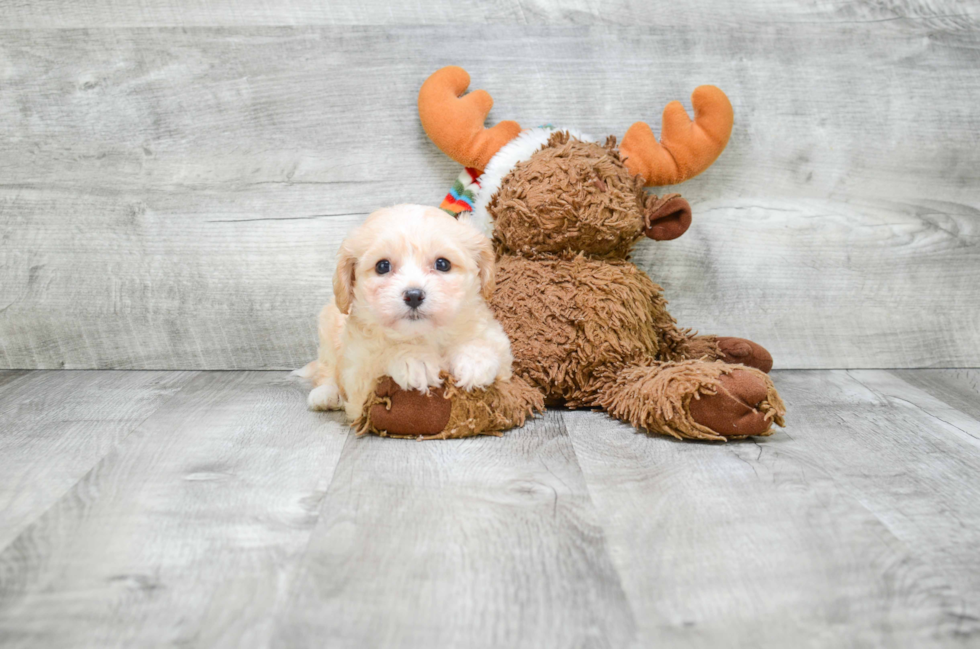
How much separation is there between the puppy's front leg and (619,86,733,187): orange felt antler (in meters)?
0.71

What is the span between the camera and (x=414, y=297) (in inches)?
49.4

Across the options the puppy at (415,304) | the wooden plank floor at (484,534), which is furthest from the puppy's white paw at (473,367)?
the wooden plank floor at (484,534)

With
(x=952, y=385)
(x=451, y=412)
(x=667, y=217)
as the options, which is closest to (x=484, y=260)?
(x=451, y=412)

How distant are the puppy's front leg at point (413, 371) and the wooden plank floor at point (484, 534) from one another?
0.37ft

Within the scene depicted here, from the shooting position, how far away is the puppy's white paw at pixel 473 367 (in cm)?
135

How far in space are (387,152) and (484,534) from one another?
3.84 ft

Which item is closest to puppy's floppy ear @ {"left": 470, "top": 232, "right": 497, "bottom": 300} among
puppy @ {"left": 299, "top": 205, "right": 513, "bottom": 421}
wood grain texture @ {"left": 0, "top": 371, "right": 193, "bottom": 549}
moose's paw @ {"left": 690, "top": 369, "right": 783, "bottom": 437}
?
puppy @ {"left": 299, "top": 205, "right": 513, "bottom": 421}

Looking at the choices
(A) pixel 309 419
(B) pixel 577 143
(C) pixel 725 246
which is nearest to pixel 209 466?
(A) pixel 309 419

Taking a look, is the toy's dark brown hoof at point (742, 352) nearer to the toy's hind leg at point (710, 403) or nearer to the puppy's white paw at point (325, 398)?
the toy's hind leg at point (710, 403)

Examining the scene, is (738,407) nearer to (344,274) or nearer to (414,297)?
(414,297)

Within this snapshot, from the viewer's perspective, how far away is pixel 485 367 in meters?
1.36

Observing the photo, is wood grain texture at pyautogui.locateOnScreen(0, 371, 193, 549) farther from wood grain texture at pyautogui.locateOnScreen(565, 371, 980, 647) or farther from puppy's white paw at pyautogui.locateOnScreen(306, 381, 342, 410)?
wood grain texture at pyautogui.locateOnScreen(565, 371, 980, 647)

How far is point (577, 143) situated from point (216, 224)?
0.95 meters

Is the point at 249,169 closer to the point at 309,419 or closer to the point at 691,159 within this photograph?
the point at 309,419
